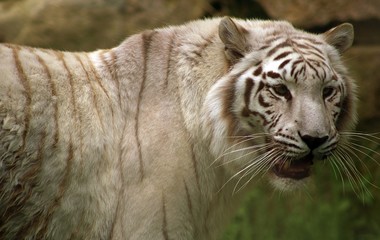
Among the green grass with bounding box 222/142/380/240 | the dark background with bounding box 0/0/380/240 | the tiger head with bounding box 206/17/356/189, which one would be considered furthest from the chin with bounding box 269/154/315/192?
the green grass with bounding box 222/142/380/240

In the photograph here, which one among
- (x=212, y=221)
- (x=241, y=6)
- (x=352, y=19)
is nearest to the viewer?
(x=212, y=221)

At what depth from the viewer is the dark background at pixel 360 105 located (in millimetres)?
5168

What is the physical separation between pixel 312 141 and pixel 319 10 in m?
2.32

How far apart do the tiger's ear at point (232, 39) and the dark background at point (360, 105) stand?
1895 mm

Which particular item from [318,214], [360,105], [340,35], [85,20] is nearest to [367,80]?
[360,105]

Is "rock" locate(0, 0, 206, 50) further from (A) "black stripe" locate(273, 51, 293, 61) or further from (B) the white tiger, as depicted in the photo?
(A) "black stripe" locate(273, 51, 293, 61)

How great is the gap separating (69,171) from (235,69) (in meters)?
0.81

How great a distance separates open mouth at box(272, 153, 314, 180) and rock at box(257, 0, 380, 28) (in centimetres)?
214

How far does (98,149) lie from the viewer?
325 cm

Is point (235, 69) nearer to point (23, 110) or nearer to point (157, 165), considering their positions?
point (157, 165)

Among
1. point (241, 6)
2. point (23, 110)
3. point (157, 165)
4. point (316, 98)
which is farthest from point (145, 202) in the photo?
point (241, 6)

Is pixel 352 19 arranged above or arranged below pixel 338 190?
above

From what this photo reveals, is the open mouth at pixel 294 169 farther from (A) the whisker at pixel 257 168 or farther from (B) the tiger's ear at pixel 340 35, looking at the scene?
(B) the tiger's ear at pixel 340 35

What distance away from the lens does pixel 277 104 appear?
10.4 feet
